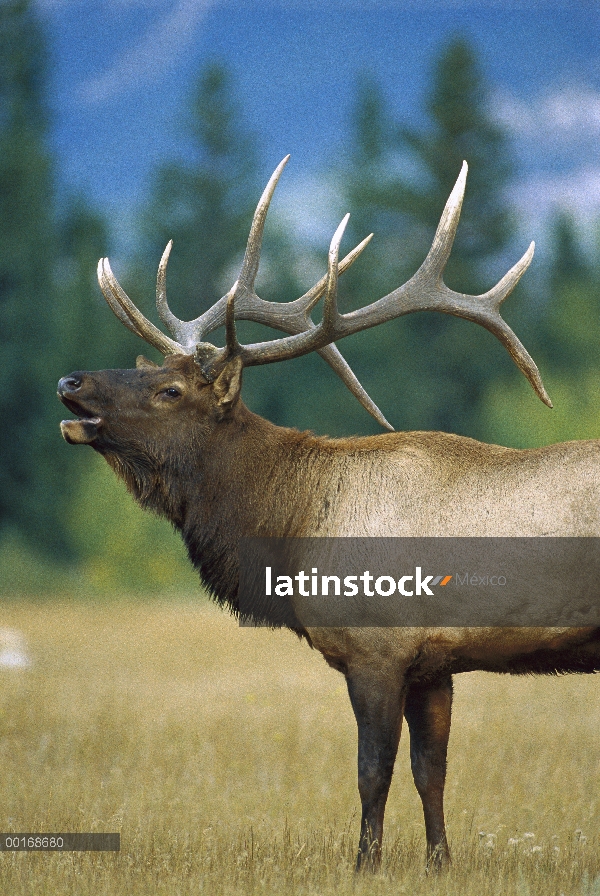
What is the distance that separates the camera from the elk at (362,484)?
5738mm

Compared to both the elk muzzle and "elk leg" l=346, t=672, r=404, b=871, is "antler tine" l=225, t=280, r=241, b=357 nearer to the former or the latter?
the elk muzzle

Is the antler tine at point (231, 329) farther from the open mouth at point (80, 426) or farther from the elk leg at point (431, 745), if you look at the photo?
the elk leg at point (431, 745)

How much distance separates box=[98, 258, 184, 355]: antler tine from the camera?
6.77 metres

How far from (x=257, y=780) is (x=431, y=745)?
86.3 inches

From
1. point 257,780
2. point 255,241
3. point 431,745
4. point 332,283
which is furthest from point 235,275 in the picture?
point 431,745

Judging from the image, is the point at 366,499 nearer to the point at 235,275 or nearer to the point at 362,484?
the point at 362,484

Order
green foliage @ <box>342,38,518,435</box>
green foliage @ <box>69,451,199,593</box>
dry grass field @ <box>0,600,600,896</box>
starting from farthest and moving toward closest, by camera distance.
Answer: green foliage @ <box>342,38,518,435</box>, green foliage @ <box>69,451,199,593</box>, dry grass field @ <box>0,600,600,896</box>

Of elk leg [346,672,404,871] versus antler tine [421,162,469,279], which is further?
antler tine [421,162,469,279]

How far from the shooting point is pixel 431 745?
6.22m

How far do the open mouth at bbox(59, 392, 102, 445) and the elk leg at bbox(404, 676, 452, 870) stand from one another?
7.19ft

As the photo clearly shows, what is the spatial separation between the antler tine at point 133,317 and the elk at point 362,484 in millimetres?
16

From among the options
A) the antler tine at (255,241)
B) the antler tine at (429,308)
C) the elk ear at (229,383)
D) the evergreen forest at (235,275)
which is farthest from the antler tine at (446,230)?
the evergreen forest at (235,275)

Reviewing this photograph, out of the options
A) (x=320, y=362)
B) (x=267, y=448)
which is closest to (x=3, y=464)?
(x=320, y=362)

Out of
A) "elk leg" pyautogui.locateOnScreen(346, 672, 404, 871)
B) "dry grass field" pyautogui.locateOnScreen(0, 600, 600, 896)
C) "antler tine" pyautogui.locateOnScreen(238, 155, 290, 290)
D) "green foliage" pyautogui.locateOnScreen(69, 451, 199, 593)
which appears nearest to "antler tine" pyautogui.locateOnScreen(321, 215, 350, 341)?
"antler tine" pyautogui.locateOnScreen(238, 155, 290, 290)
